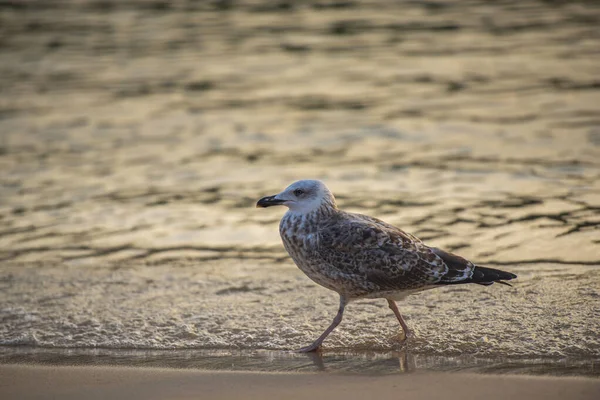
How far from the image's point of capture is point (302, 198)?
7.03m

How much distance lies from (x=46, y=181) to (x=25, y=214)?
1.36 m

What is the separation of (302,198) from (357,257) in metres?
0.63

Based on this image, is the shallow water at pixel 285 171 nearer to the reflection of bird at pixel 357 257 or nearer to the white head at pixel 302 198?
the reflection of bird at pixel 357 257

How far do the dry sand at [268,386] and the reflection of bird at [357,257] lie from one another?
0.72 m

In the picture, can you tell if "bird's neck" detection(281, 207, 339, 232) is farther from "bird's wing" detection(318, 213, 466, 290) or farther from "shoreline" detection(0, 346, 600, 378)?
"shoreline" detection(0, 346, 600, 378)

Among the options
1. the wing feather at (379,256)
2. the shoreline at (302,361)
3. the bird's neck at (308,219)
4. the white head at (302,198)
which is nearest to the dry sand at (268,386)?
the shoreline at (302,361)

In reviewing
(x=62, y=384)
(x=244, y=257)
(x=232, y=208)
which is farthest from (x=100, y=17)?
(x=62, y=384)

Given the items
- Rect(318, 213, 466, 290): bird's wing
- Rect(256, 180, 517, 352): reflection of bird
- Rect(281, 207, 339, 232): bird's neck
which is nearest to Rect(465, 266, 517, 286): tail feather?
Rect(256, 180, 517, 352): reflection of bird

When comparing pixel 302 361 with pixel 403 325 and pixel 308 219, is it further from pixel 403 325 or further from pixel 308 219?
pixel 308 219

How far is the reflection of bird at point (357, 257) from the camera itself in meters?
6.79

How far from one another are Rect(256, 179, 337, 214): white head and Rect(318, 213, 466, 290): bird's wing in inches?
7.5

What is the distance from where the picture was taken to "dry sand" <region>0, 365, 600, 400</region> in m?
5.73

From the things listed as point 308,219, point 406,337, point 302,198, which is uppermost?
point 302,198

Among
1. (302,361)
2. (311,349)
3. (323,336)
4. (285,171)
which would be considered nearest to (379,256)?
(323,336)
